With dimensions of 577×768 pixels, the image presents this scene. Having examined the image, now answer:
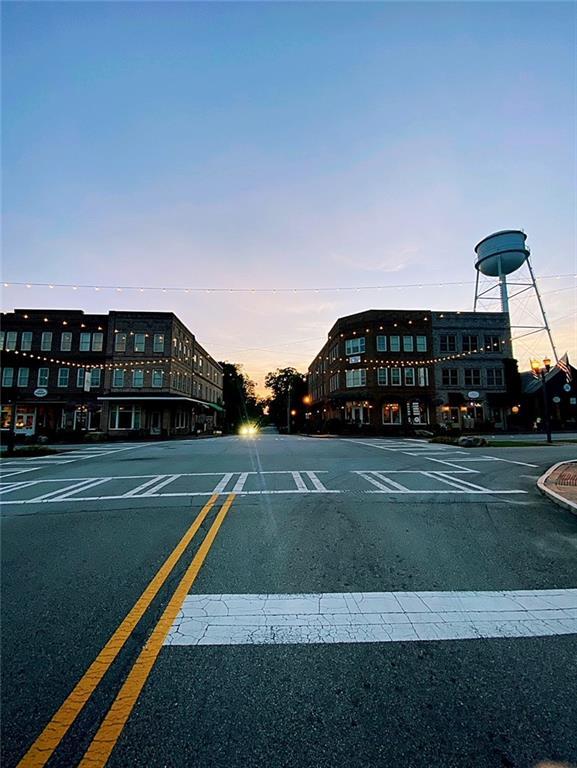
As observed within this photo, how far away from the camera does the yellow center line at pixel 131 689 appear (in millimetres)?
2001

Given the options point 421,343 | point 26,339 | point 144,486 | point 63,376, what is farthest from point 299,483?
point 26,339

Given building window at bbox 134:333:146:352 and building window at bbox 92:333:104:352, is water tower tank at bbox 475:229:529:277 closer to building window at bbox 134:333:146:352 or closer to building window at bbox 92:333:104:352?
building window at bbox 134:333:146:352

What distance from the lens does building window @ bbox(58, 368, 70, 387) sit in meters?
38.1

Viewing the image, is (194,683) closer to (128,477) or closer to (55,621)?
(55,621)

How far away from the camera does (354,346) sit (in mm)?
43156

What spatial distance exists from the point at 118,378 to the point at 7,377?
10.7 metres

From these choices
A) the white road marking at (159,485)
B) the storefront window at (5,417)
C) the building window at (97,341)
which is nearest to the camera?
the white road marking at (159,485)

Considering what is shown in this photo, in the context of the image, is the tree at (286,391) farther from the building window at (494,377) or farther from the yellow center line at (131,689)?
the yellow center line at (131,689)

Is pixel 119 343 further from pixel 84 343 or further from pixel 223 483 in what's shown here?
pixel 223 483

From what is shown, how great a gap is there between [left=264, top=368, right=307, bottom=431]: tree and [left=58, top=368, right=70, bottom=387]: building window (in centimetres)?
4706

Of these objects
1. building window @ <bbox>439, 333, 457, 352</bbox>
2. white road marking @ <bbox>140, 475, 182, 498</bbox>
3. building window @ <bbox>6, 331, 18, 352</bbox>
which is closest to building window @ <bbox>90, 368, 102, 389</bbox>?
building window @ <bbox>6, 331, 18, 352</bbox>

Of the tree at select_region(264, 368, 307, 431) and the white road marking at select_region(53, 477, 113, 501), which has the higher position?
the tree at select_region(264, 368, 307, 431)

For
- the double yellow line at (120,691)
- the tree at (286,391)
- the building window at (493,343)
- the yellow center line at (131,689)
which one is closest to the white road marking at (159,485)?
the double yellow line at (120,691)

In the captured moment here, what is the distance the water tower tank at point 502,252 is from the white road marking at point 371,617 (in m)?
43.8
